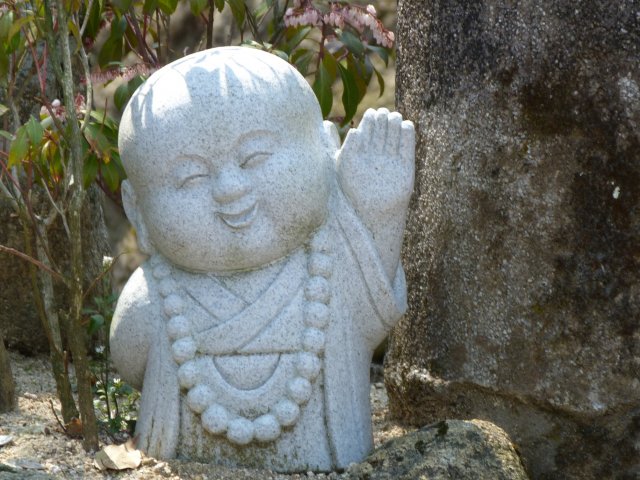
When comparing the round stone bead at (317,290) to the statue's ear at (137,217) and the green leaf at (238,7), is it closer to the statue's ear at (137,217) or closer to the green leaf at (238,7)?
the statue's ear at (137,217)

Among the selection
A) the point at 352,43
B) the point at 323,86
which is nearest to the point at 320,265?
the point at 323,86

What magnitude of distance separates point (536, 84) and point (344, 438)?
117cm

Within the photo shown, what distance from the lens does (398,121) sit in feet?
11.1

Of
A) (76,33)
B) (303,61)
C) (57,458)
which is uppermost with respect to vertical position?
(76,33)

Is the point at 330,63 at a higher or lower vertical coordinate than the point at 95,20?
lower

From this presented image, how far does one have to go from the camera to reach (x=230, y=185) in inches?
125

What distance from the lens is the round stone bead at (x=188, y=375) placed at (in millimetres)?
3293

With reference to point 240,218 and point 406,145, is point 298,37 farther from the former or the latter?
point 240,218

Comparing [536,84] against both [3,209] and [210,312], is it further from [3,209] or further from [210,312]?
[3,209]

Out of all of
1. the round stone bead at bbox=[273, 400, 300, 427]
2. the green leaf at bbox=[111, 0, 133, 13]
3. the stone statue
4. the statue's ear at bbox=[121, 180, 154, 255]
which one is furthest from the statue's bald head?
the round stone bead at bbox=[273, 400, 300, 427]

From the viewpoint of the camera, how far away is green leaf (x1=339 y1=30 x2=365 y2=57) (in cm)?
422

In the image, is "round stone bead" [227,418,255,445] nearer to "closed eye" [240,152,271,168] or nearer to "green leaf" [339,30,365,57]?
"closed eye" [240,152,271,168]

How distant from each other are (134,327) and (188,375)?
24 centimetres

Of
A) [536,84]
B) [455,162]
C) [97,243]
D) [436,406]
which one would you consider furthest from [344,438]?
[97,243]
